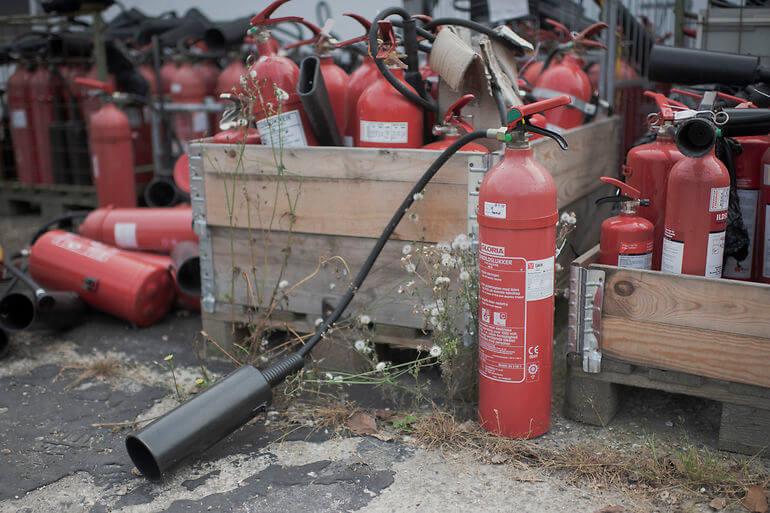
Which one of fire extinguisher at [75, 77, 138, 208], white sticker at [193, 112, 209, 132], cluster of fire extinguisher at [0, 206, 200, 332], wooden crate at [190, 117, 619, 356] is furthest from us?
white sticker at [193, 112, 209, 132]

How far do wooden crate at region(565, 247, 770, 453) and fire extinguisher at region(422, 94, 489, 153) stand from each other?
554 millimetres

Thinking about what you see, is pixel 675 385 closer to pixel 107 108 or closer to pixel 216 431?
pixel 216 431

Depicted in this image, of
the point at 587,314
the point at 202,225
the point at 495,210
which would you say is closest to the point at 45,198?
the point at 202,225

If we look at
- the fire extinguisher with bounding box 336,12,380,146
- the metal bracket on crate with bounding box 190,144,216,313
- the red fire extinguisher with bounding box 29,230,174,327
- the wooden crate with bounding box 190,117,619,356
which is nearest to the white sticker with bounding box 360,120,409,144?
the wooden crate with bounding box 190,117,619,356

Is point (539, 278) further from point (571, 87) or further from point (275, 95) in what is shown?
point (571, 87)

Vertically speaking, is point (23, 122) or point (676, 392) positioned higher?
point (23, 122)

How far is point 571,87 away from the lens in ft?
11.4

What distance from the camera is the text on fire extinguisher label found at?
2.27 metres

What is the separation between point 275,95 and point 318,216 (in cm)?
49

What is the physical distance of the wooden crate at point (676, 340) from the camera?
2.18 meters

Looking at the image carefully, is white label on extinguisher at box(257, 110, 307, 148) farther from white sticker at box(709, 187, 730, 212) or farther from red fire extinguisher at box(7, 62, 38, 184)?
red fire extinguisher at box(7, 62, 38, 184)

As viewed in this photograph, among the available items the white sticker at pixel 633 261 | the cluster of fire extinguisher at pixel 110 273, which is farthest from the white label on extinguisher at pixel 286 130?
the white sticker at pixel 633 261

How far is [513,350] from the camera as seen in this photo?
2.31m

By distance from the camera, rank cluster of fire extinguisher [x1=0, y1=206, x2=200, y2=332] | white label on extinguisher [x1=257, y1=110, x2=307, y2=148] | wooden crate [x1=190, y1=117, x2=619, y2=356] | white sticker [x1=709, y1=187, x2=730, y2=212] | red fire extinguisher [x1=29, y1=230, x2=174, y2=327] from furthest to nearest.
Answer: red fire extinguisher [x1=29, y1=230, x2=174, y2=327]
cluster of fire extinguisher [x1=0, y1=206, x2=200, y2=332]
white label on extinguisher [x1=257, y1=110, x2=307, y2=148]
wooden crate [x1=190, y1=117, x2=619, y2=356]
white sticker [x1=709, y1=187, x2=730, y2=212]
